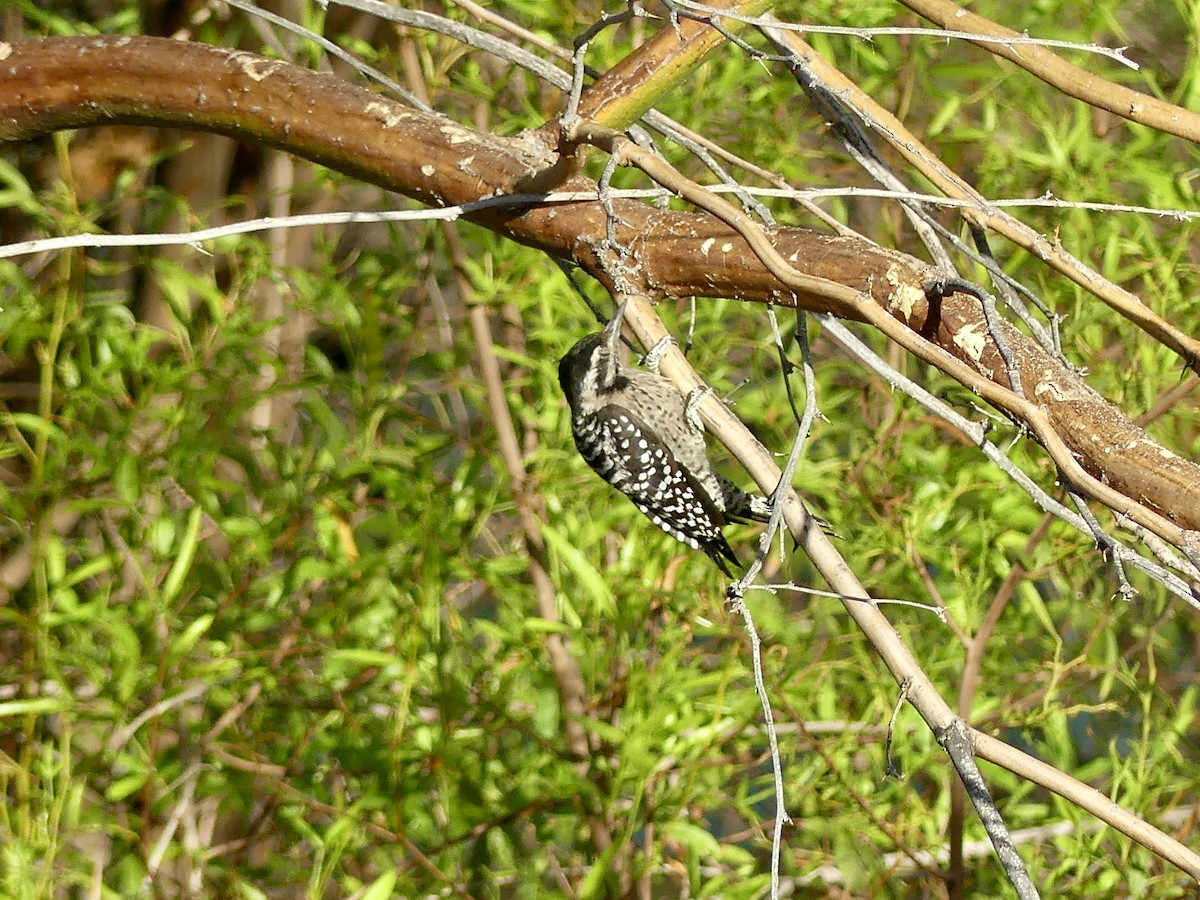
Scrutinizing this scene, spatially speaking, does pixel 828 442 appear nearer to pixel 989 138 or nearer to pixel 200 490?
pixel 989 138

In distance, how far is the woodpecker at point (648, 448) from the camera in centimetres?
274

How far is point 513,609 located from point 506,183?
139 cm

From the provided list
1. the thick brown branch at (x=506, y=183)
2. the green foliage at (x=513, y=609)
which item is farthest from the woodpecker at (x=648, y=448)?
the thick brown branch at (x=506, y=183)

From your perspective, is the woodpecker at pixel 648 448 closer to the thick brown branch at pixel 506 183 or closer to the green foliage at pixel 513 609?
the green foliage at pixel 513 609

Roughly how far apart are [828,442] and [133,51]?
182cm

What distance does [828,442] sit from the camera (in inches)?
127

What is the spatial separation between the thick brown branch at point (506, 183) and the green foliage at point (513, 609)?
0.73 m

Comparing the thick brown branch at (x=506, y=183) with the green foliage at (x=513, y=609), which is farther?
the green foliage at (x=513, y=609)

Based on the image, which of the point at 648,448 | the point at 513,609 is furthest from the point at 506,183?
the point at 513,609

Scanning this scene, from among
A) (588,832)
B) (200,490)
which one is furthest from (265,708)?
(588,832)

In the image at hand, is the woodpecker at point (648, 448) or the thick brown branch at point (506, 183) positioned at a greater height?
the thick brown branch at point (506, 183)

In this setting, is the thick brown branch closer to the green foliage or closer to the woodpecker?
the woodpecker

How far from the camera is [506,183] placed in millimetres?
1900

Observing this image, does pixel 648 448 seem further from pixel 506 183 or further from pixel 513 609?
pixel 506 183
